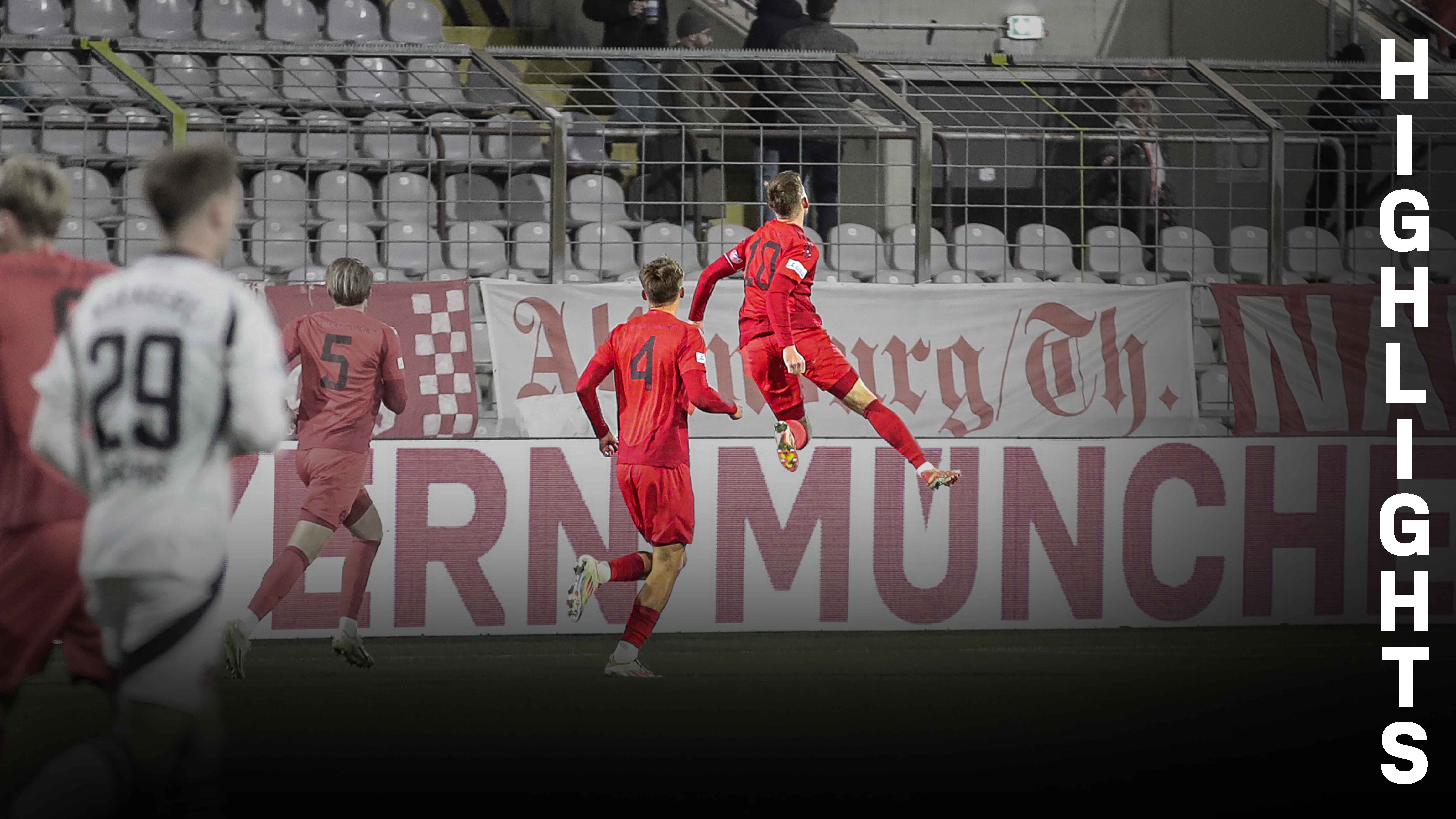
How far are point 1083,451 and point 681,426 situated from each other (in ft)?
9.46

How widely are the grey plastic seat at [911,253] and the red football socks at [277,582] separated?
5214 mm

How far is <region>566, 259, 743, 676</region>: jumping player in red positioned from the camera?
688 cm

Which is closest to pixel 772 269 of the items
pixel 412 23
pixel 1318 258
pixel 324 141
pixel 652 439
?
pixel 652 439

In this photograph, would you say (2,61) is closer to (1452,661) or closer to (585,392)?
(585,392)

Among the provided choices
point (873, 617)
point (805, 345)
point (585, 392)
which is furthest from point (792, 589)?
point (585, 392)

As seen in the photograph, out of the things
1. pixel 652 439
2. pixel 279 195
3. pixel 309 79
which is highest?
pixel 309 79

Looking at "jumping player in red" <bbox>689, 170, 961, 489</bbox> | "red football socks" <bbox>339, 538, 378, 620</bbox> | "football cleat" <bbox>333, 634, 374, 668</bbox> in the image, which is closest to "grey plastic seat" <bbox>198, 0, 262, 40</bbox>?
"jumping player in red" <bbox>689, 170, 961, 489</bbox>

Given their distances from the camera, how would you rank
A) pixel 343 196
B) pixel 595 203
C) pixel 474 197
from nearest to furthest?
pixel 595 203 < pixel 343 196 < pixel 474 197

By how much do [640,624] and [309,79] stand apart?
6.90 m

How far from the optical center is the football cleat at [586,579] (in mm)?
6805

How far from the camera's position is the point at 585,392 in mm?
7105

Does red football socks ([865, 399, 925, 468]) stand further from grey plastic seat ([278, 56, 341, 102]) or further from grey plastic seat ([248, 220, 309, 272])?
grey plastic seat ([278, 56, 341, 102])

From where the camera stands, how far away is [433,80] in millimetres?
12211

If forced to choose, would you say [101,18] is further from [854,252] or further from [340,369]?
[340,369]
